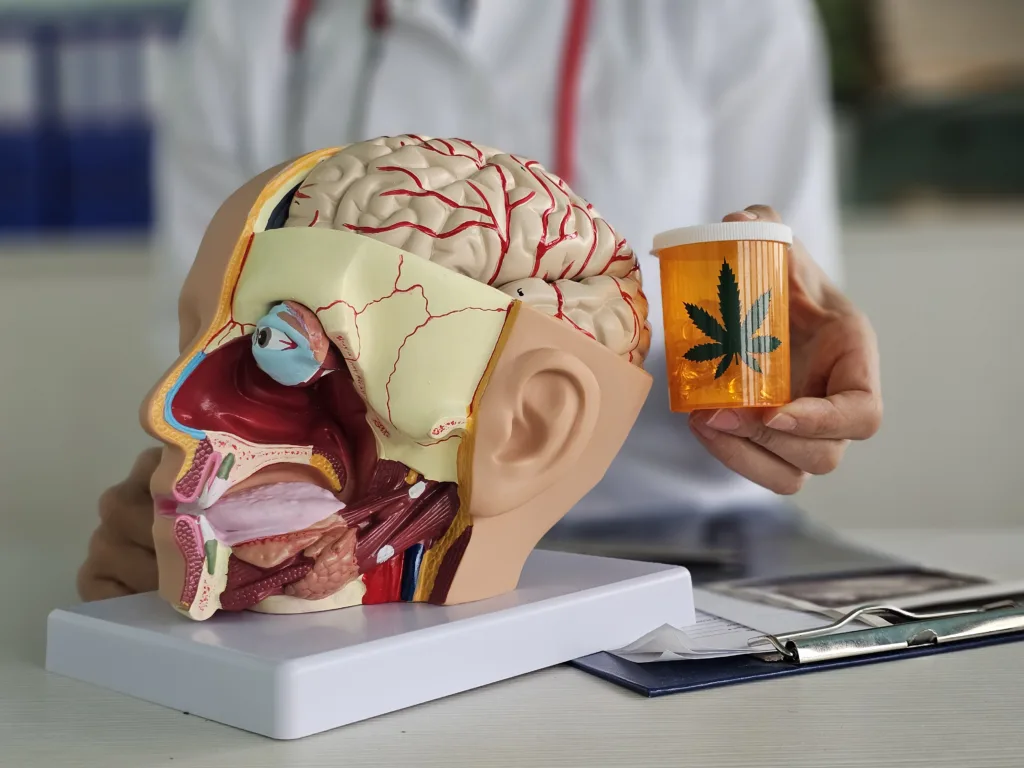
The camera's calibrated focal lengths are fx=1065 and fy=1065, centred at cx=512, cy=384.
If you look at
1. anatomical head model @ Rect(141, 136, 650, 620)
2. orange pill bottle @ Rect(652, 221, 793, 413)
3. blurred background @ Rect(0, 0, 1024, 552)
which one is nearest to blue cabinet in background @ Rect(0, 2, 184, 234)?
blurred background @ Rect(0, 0, 1024, 552)

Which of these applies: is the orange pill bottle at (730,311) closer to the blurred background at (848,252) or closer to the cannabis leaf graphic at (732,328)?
the cannabis leaf graphic at (732,328)

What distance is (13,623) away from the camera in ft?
2.77

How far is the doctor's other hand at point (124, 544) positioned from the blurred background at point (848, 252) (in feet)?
4.46

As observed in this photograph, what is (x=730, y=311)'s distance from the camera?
73 centimetres

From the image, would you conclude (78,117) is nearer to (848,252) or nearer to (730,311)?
(848,252)

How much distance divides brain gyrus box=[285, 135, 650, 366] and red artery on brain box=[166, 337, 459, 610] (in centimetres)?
11

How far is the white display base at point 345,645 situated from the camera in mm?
571

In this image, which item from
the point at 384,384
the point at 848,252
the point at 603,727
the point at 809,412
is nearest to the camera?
the point at 603,727

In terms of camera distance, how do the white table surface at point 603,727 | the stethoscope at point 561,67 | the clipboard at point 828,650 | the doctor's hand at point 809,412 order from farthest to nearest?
the stethoscope at point 561,67 < the doctor's hand at point 809,412 < the clipboard at point 828,650 < the white table surface at point 603,727

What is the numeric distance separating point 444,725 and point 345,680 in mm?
60

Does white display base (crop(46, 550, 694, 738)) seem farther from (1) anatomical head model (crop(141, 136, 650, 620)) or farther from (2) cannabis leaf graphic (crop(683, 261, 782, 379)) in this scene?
(2) cannabis leaf graphic (crop(683, 261, 782, 379))

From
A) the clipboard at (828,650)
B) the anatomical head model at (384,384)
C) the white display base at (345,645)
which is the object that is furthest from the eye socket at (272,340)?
the clipboard at (828,650)

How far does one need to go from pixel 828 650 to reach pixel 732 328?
8.6 inches

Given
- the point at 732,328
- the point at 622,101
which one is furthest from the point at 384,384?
the point at 622,101
